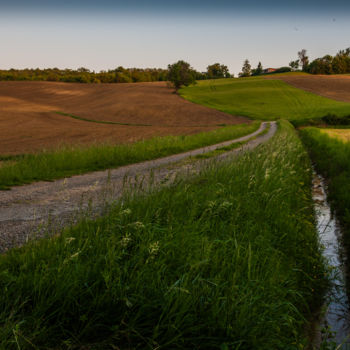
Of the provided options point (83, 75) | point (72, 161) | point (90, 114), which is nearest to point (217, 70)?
point (83, 75)

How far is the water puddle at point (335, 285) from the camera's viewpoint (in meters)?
4.37

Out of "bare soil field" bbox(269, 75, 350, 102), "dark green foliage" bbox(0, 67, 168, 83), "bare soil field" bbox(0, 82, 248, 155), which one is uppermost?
"dark green foliage" bbox(0, 67, 168, 83)

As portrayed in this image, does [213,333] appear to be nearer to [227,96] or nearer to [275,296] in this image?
[275,296]

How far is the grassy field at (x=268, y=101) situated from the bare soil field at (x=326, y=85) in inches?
141

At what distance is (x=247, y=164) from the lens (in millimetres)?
9203

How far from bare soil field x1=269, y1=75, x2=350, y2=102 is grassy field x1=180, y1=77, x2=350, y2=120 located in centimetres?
358

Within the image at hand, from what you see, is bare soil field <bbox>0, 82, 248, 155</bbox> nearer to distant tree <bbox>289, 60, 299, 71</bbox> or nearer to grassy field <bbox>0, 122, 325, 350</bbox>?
grassy field <bbox>0, 122, 325, 350</bbox>

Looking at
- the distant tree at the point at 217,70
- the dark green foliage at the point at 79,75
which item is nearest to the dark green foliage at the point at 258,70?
the distant tree at the point at 217,70

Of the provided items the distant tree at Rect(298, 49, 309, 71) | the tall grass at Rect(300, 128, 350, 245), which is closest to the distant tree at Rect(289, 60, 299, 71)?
the distant tree at Rect(298, 49, 309, 71)

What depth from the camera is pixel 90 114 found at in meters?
60.8

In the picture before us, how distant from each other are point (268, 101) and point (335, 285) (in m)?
80.4

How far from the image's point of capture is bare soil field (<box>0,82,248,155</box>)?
34750 mm

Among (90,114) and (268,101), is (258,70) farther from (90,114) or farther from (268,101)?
(90,114)

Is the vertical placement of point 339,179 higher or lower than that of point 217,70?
lower
